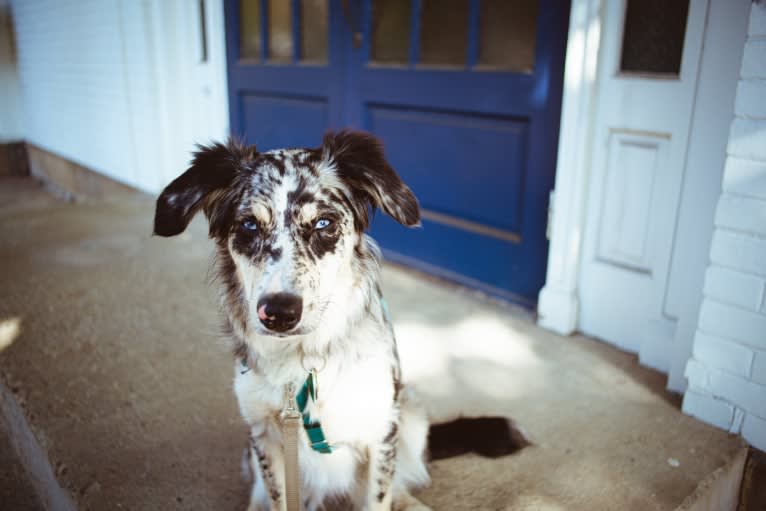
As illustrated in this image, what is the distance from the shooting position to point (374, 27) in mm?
3566

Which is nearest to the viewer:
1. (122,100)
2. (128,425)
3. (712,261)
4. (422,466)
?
(422,466)

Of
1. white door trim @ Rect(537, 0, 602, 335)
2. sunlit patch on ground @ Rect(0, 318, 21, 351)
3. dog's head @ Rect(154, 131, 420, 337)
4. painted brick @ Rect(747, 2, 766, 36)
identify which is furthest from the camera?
sunlit patch on ground @ Rect(0, 318, 21, 351)

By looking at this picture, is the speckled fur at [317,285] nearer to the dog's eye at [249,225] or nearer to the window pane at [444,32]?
the dog's eye at [249,225]

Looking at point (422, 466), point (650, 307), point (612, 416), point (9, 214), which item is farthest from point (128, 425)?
point (9, 214)

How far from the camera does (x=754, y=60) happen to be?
1.83 m

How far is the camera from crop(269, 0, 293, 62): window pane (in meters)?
4.21

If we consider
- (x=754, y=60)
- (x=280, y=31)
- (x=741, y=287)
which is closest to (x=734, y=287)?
(x=741, y=287)

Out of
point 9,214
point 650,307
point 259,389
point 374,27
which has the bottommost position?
point 9,214

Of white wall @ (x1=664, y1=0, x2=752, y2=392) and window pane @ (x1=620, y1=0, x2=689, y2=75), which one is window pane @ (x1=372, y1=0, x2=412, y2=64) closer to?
window pane @ (x1=620, y1=0, x2=689, y2=75)

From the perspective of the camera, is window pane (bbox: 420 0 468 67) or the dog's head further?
window pane (bbox: 420 0 468 67)

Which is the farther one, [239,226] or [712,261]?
[712,261]

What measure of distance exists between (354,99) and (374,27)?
453mm

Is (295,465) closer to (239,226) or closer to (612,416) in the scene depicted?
(239,226)

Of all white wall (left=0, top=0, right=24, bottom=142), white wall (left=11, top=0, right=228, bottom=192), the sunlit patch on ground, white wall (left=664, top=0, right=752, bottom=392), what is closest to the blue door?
white wall (left=664, top=0, right=752, bottom=392)
